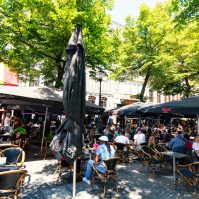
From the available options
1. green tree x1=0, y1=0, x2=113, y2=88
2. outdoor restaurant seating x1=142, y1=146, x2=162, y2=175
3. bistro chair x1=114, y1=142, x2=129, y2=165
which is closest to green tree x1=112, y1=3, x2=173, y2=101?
green tree x1=0, y1=0, x2=113, y2=88

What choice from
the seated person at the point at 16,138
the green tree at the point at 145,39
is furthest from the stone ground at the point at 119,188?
the green tree at the point at 145,39

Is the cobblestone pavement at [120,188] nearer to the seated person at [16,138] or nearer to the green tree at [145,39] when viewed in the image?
the seated person at [16,138]

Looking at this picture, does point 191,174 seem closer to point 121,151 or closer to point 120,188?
point 120,188

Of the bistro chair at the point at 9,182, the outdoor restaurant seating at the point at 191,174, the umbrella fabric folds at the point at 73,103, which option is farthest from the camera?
the outdoor restaurant seating at the point at 191,174

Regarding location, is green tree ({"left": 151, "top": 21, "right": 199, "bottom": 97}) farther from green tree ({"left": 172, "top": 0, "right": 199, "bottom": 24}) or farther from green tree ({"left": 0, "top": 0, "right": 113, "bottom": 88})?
green tree ({"left": 172, "top": 0, "right": 199, "bottom": 24})

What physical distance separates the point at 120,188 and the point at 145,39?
689 inches

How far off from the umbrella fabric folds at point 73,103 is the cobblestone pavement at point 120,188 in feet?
4.35

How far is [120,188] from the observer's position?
18.5 ft

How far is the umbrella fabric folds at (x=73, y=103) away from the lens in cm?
443

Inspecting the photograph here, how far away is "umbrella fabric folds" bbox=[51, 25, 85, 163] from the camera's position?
443cm

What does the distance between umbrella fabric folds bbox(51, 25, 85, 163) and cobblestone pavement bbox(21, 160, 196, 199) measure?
1.33m

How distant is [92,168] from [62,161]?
92cm

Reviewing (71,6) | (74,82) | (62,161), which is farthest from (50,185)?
(71,6)

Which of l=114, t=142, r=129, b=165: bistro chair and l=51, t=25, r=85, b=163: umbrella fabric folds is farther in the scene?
l=114, t=142, r=129, b=165: bistro chair
